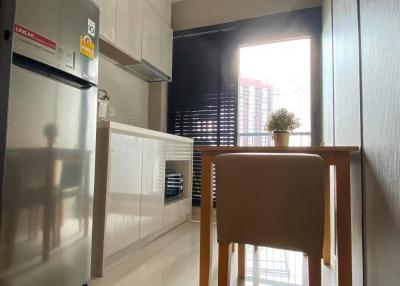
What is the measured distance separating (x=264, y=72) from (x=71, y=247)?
2.83 m

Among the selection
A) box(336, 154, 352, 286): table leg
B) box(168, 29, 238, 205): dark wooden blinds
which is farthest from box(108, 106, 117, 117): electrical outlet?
box(336, 154, 352, 286): table leg

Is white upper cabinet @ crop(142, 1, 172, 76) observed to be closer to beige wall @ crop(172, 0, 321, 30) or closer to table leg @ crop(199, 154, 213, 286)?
beige wall @ crop(172, 0, 321, 30)

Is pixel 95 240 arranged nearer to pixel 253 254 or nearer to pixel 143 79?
pixel 253 254

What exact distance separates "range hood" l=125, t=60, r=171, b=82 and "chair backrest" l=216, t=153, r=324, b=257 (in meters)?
1.94

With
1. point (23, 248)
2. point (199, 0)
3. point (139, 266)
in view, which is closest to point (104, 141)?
point (23, 248)

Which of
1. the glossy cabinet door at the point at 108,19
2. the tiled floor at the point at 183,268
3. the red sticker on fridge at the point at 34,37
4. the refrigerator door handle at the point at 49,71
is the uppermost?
the glossy cabinet door at the point at 108,19

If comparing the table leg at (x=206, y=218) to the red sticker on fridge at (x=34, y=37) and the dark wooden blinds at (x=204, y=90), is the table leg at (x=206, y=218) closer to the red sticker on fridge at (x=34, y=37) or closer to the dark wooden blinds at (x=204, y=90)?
the red sticker on fridge at (x=34, y=37)

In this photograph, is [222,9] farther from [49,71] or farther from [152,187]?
[49,71]

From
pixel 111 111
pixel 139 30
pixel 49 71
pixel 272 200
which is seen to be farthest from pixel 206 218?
pixel 139 30

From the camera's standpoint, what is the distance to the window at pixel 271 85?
2.97 m

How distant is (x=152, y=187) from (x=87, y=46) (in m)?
1.24

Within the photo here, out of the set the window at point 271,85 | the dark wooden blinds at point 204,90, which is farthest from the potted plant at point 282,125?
the dark wooden blinds at point 204,90

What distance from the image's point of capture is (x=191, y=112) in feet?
11.0

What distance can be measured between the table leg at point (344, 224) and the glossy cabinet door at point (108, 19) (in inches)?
75.4
